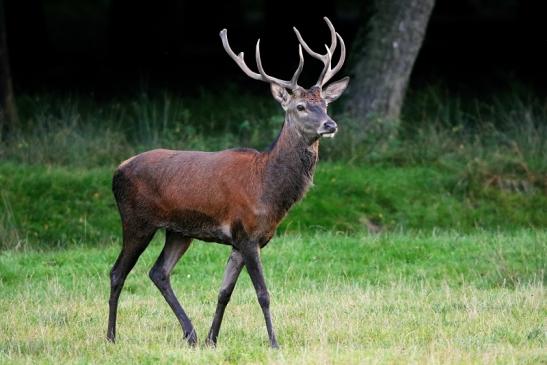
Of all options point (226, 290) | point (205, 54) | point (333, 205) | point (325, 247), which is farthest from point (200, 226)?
point (205, 54)

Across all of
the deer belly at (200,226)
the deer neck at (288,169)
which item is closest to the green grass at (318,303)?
the deer belly at (200,226)

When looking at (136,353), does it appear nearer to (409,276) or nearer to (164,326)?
(164,326)

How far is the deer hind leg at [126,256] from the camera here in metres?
9.29

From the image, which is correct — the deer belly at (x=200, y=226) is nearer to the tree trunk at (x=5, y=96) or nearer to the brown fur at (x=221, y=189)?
the brown fur at (x=221, y=189)

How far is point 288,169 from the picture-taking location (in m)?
9.04

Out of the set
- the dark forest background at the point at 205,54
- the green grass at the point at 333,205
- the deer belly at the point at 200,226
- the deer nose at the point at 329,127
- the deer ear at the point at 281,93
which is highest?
the deer ear at the point at 281,93

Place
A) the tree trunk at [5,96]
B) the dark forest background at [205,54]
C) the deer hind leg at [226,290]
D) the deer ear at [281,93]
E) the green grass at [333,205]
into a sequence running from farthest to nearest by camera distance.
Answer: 1. the dark forest background at [205,54]
2. the tree trunk at [5,96]
3. the green grass at [333,205]
4. the deer ear at [281,93]
5. the deer hind leg at [226,290]

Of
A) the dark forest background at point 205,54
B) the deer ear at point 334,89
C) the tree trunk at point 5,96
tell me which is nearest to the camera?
the deer ear at point 334,89

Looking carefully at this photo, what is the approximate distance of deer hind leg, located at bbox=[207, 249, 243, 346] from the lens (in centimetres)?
902

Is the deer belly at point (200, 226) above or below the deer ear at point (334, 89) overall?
below

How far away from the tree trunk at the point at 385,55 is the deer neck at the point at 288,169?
334 inches

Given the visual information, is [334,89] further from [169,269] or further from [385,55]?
[385,55]

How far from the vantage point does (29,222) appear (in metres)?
14.1

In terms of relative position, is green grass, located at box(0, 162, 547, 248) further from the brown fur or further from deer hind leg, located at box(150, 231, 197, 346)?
the brown fur
